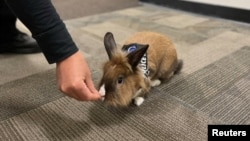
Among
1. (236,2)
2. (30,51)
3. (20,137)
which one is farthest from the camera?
(236,2)

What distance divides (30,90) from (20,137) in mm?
390

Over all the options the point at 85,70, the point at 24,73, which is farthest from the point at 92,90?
the point at 24,73

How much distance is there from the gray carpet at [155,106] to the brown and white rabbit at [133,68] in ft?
0.35

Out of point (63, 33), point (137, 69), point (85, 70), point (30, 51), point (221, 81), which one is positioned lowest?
point (221, 81)

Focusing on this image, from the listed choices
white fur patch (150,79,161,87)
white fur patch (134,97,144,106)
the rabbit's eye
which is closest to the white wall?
white fur patch (150,79,161,87)

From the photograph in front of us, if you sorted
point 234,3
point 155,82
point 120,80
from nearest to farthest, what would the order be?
1. point 120,80
2. point 155,82
3. point 234,3

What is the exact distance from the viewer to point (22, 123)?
3.82ft

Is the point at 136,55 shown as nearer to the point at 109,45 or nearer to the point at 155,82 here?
the point at 109,45

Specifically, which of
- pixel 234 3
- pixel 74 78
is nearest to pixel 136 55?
pixel 74 78

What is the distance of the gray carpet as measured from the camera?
110 cm

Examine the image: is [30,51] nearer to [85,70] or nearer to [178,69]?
[178,69]

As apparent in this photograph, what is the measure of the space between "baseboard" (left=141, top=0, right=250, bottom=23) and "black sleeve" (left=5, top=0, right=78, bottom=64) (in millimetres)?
1986

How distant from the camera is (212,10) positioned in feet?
8.50

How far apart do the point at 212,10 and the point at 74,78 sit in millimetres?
2143
